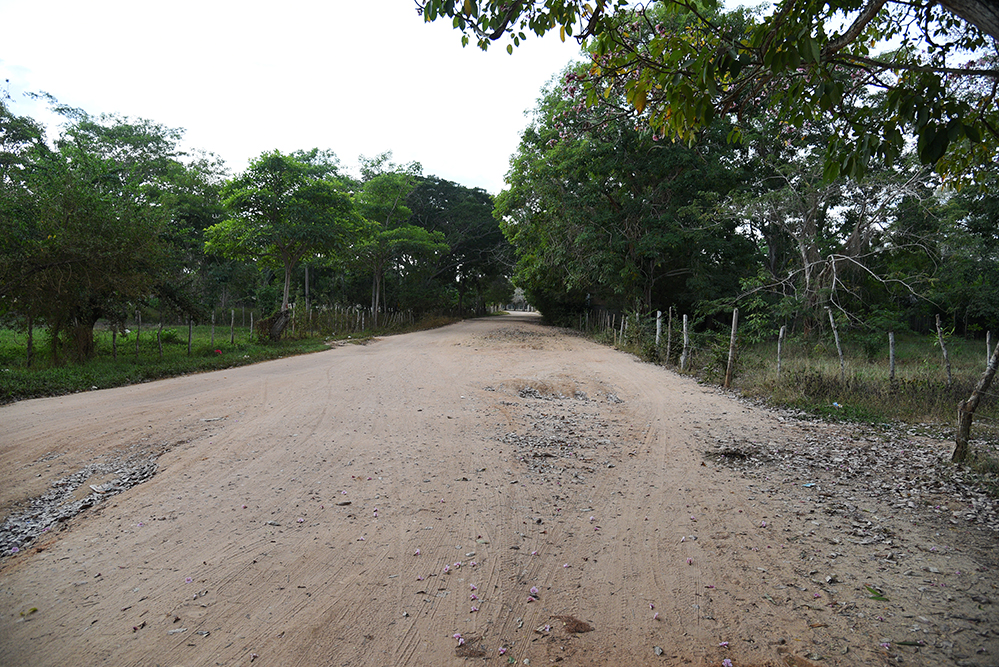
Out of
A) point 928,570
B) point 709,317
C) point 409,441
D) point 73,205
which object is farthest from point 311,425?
point 709,317

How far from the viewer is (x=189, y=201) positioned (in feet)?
64.9

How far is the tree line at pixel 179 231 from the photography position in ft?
30.8

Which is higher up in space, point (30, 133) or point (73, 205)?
point (30, 133)

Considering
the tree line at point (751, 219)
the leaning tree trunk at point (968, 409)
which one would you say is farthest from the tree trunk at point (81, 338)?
the leaning tree trunk at point (968, 409)

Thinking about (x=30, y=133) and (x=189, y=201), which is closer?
(x=30, y=133)

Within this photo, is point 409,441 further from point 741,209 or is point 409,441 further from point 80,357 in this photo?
point 741,209

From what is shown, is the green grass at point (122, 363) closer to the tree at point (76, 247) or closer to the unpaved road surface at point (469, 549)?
the tree at point (76, 247)

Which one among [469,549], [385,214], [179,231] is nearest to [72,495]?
[469,549]

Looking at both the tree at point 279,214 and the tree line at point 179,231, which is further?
the tree at point 279,214

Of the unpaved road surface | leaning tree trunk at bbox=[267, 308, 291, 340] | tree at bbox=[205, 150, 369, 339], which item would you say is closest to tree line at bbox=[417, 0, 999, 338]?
the unpaved road surface

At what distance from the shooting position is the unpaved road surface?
2451 millimetres

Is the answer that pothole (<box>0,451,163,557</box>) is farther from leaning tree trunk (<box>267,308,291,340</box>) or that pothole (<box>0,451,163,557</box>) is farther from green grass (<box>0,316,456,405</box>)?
leaning tree trunk (<box>267,308,291,340</box>)

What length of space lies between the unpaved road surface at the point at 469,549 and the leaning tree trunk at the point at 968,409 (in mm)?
457

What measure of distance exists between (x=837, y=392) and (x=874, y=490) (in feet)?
14.2
